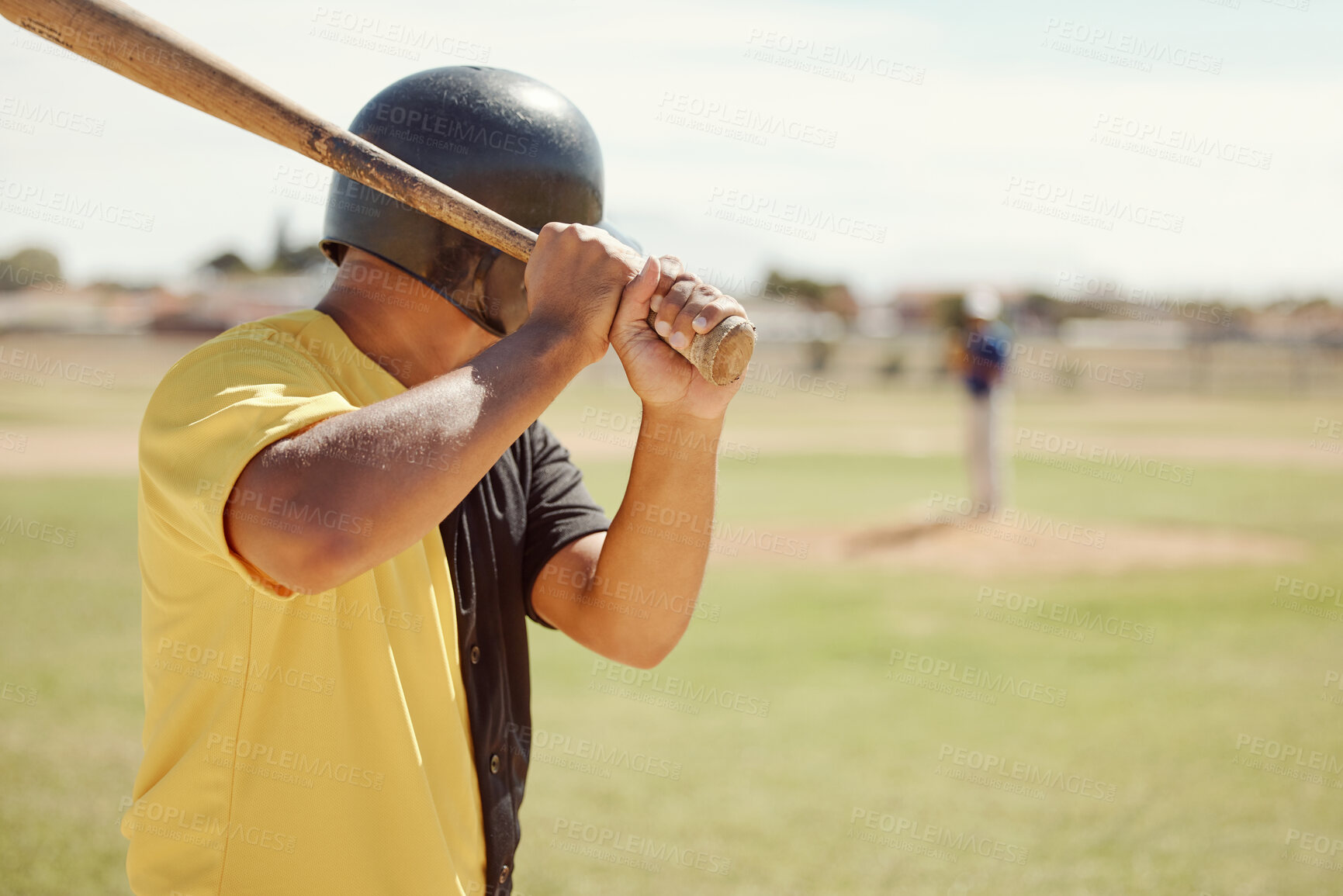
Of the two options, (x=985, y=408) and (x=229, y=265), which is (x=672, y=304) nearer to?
(x=985, y=408)

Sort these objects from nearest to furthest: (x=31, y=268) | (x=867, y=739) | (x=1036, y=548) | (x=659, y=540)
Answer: (x=659, y=540), (x=867, y=739), (x=1036, y=548), (x=31, y=268)

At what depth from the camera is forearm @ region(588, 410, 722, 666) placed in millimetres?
2281

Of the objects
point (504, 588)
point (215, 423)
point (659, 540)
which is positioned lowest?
point (504, 588)

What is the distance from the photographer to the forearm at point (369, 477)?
4.89 feet

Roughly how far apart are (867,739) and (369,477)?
17.3 feet

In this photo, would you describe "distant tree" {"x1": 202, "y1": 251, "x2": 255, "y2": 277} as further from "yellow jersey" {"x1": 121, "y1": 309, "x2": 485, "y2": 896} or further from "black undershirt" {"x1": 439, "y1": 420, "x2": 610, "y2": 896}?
"yellow jersey" {"x1": 121, "y1": 309, "x2": 485, "y2": 896}

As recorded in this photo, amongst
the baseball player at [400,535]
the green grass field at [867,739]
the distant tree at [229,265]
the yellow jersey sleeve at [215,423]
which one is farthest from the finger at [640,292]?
the distant tree at [229,265]

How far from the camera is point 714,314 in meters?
1.89

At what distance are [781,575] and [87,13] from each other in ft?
30.3

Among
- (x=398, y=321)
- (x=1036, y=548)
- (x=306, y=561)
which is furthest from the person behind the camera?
(x=1036, y=548)

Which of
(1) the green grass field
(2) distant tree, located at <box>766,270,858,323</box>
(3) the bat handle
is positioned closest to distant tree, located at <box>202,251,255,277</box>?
(2) distant tree, located at <box>766,270,858,323</box>

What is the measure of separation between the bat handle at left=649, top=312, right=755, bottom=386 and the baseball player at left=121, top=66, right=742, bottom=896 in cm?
3

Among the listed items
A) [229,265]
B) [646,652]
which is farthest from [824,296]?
[646,652]

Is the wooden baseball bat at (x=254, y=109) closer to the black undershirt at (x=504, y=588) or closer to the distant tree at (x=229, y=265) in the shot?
the black undershirt at (x=504, y=588)
